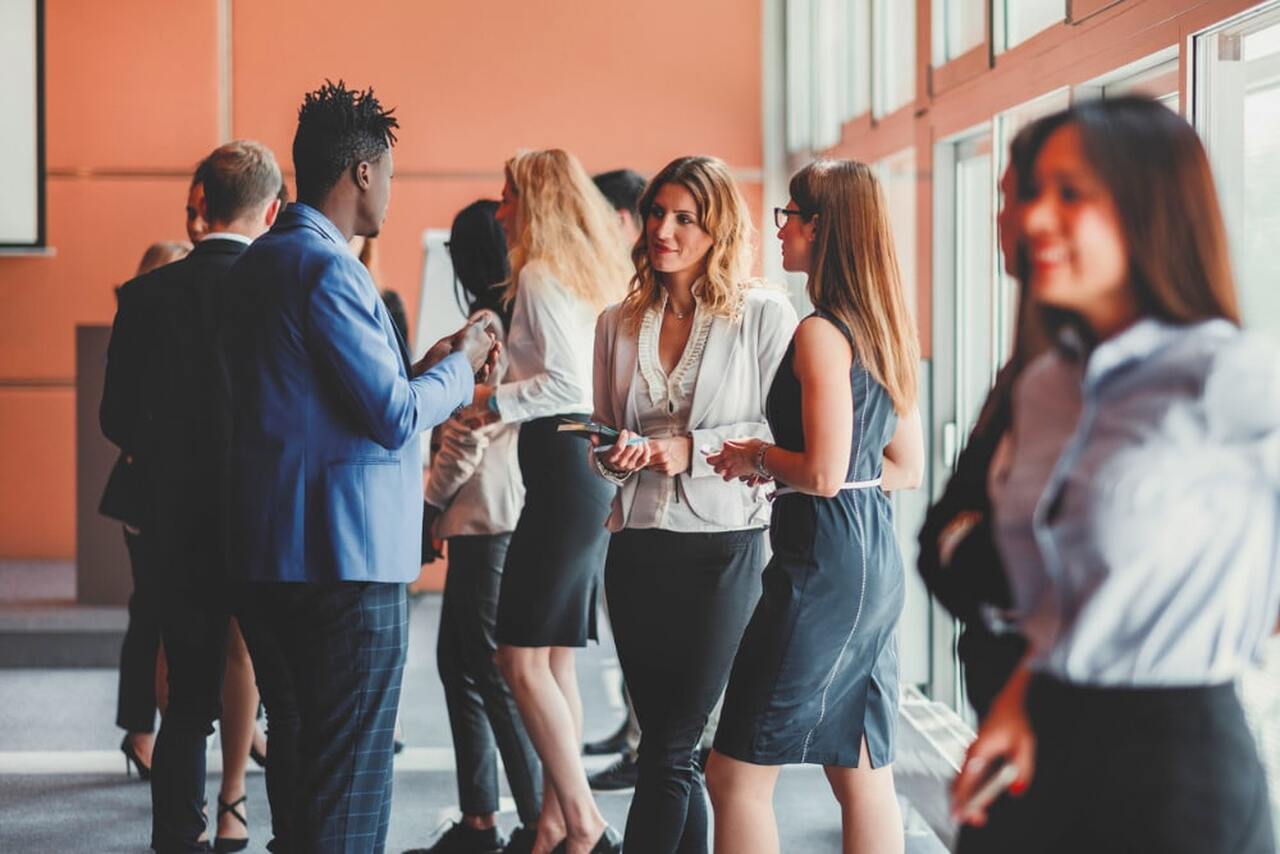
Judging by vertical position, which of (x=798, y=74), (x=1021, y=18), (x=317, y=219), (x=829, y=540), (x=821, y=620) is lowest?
(x=821, y=620)

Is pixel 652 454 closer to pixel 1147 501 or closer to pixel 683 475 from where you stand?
pixel 683 475

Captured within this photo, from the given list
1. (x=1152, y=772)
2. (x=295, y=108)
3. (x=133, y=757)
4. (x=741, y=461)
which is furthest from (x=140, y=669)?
(x=295, y=108)

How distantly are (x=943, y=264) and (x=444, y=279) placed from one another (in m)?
2.76

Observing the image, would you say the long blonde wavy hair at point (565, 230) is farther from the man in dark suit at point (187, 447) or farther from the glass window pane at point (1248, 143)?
the glass window pane at point (1248, 143)

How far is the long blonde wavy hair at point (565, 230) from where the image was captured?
2.99 meters

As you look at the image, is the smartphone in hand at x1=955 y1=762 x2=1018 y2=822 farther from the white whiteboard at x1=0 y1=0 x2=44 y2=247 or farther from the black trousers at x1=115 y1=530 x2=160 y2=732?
the white whiteboard at x1=0 y1=0 x2=44 y2=247

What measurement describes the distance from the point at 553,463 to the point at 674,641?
634 millimetres

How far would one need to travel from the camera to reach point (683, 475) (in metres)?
2.41

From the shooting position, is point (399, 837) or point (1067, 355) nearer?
point (1067, 355)

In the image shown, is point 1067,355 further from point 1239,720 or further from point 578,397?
point 578,397

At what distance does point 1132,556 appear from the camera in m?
1.09

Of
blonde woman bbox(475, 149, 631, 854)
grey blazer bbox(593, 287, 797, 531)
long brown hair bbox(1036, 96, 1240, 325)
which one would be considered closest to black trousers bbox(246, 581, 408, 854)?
grey blazer bbox(593, 287, 797, 531)

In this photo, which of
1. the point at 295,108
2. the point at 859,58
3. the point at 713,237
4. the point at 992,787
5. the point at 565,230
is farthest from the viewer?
the point at 295,108

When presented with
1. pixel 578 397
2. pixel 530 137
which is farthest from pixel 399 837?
pixel 530 137
